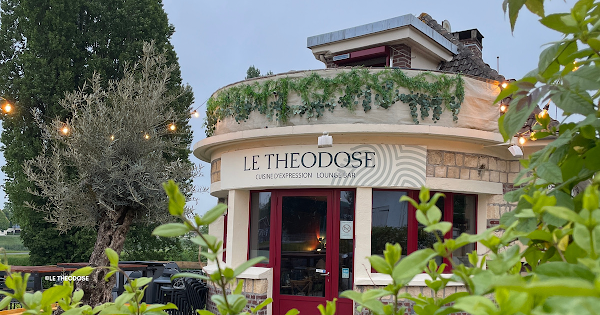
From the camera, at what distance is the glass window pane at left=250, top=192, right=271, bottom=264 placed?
827 cm

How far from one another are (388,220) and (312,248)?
50.1 inches

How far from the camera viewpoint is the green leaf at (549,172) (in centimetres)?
91

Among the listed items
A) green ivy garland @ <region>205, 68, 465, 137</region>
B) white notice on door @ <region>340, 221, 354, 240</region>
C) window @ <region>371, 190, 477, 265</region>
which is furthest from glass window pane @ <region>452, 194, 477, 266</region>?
white notice on door @ <region>340, 221, 354, 240</region>

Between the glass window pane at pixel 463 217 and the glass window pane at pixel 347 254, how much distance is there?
1.73 m

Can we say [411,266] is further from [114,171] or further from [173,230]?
[114,171]

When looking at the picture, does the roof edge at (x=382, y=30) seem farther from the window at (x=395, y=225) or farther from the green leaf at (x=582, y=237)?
the green leaf at (x=582, y=237)

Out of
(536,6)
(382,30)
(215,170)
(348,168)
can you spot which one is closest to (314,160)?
(348,168)

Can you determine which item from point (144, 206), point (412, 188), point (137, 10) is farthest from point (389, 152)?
point (137, 10)

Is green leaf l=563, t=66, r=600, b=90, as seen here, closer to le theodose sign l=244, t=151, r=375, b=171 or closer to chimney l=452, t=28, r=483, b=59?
le theodose sign l=244, t=151, r=375, b=171

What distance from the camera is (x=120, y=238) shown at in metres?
9.76

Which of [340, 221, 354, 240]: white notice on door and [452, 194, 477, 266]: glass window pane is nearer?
[340, 221, 354, 240]: white notice on door

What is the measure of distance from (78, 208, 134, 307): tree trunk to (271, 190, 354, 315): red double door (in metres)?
3.34

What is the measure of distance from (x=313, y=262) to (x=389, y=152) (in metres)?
2.09

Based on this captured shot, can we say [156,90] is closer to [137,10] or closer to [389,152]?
[389,152]
